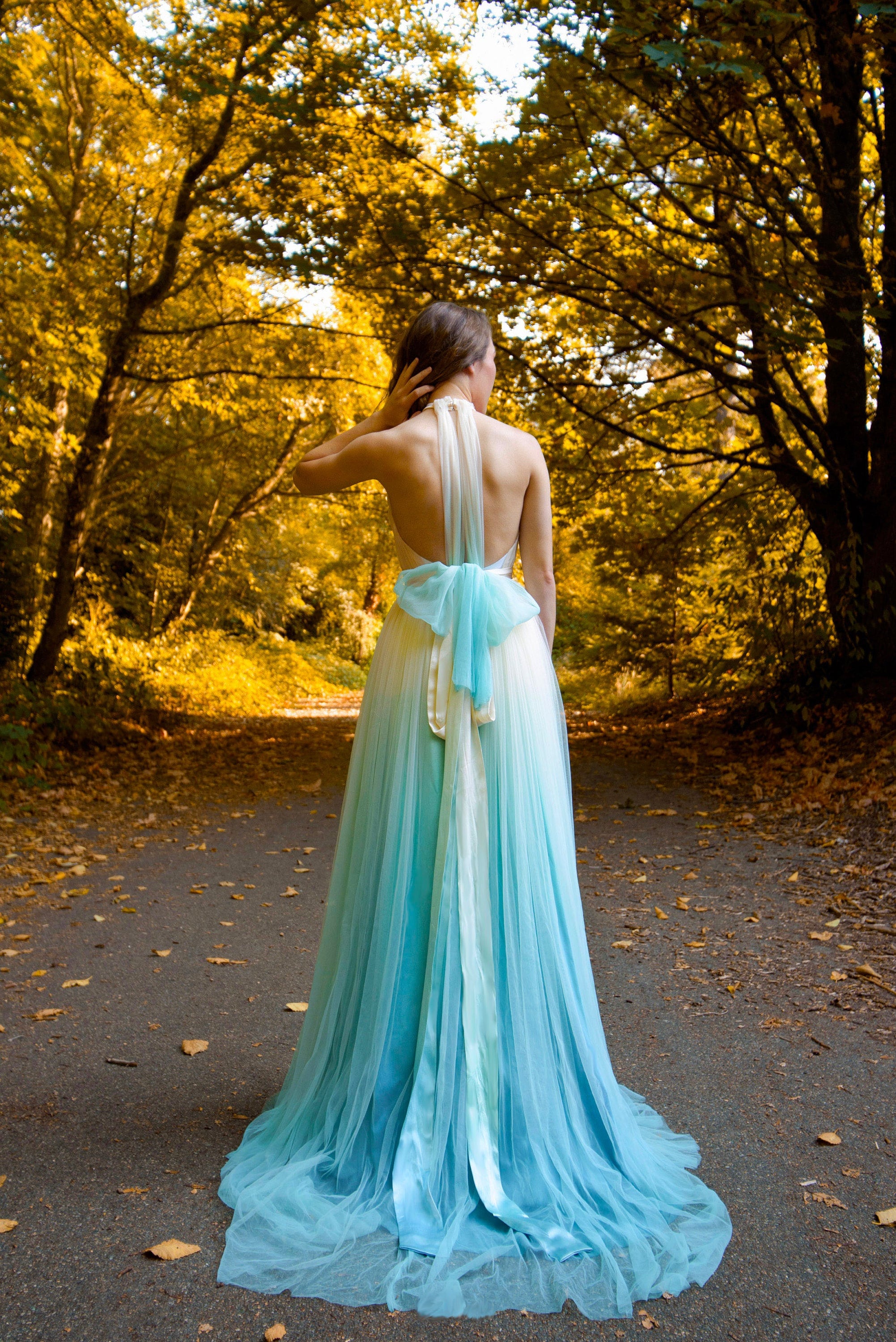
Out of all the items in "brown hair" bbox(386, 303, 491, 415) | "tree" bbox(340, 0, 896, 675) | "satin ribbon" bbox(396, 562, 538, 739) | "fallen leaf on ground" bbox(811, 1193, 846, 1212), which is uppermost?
"tree" bbox(340, 0, 896, 675)

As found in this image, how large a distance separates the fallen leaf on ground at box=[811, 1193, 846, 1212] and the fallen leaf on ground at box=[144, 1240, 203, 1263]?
5.17 ft

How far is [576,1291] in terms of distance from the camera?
6.95 ft

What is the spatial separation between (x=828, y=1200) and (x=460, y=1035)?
107 centimetres

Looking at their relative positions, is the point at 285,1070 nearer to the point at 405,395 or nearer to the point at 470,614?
the point at 470,614

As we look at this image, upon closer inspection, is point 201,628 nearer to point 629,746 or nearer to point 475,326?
point 629,746

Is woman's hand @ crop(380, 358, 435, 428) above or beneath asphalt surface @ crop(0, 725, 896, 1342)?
above

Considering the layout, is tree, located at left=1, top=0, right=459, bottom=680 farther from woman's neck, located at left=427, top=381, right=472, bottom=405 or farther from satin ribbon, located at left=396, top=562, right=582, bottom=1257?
satin ribbon, located at left=396, top=562, right=582, bottom=1257

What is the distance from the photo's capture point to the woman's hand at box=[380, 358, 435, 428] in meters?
2.67

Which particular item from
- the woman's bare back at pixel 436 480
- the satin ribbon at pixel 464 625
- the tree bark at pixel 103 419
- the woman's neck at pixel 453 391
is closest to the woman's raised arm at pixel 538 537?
the woman's bare back at pixel 436 480

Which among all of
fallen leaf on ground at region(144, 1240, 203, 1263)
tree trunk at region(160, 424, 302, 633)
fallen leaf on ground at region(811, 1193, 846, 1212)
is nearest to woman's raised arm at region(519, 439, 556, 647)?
fallen leaf on ground at region(811, 1193, 846, 1212)

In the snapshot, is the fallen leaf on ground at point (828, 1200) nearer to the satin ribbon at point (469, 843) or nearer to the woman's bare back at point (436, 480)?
the satin ribbon at point (469, 843)

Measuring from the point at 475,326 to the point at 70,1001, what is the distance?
3.15 m

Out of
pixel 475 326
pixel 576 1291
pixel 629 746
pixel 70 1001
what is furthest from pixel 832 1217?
pixel 629 746

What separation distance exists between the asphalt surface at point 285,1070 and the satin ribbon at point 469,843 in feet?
1.23
